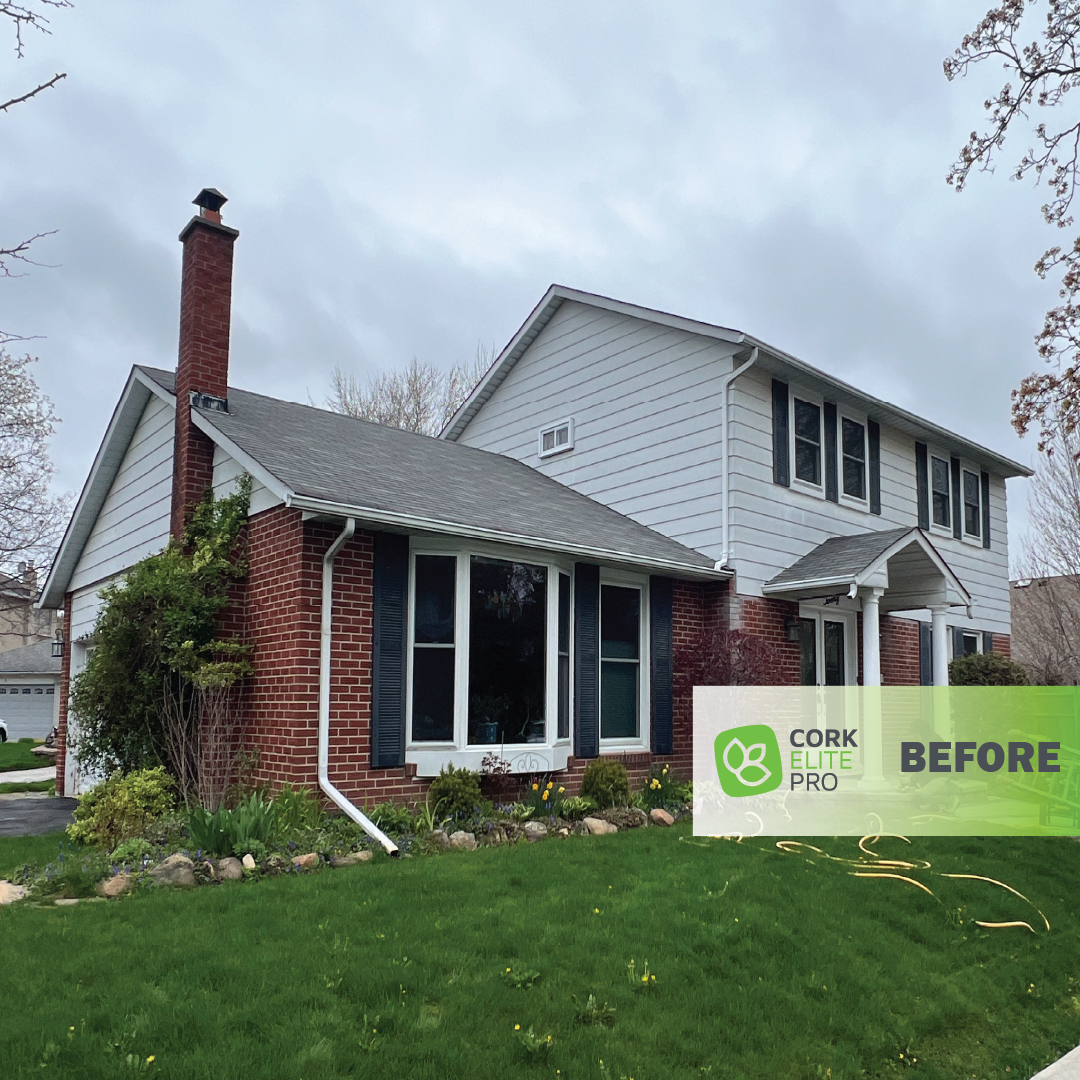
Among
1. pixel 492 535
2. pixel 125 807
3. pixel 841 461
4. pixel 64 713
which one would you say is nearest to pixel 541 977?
pixel 492 535

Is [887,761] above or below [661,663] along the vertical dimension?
below

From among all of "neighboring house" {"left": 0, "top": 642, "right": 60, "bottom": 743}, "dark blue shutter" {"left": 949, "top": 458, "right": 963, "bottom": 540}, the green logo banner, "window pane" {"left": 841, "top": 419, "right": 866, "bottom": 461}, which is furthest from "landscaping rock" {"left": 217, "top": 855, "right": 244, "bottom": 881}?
"neighboring house" {"left": 0, "top": 642, "right": 60, "bottom": 743}

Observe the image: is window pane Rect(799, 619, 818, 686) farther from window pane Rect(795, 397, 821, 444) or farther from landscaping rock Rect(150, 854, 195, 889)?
landscaping rock Rect(150, 854, 195, 889)

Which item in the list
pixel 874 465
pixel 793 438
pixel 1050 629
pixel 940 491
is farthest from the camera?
pixel 1050 629

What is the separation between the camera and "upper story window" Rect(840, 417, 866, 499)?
47.1 ft

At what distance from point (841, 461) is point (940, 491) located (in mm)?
3626

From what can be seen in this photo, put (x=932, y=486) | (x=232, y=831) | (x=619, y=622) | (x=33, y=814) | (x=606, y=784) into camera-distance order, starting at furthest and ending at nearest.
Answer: (x=932, y=486), (x=33, y=814), (x=619, y=622), (x=606, y=784), (x=232, y=831)

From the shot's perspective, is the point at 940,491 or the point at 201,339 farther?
the point at 940,491

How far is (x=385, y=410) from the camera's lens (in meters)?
31.2

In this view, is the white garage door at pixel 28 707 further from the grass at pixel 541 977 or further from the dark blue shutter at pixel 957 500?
the grass at pixel 541 977

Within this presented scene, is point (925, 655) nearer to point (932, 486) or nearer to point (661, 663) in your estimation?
point (932, 486)

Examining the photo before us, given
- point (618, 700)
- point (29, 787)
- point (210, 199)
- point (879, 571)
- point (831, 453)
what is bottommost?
point (29, 787)

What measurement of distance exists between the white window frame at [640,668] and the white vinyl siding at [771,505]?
139 cm

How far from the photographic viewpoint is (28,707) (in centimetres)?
3578
